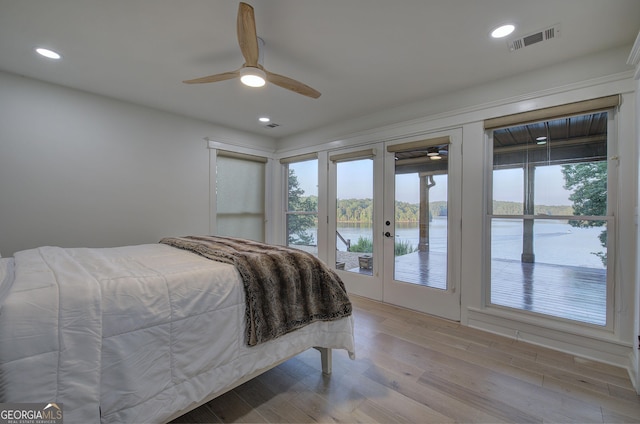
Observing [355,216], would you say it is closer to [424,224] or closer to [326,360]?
[424,224]

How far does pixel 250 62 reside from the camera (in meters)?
1.93

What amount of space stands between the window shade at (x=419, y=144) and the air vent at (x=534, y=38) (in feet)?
Result: 3.41

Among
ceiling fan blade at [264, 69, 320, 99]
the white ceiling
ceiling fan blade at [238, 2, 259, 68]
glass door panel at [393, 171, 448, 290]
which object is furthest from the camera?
glass door panel at [393, 171, 448, 290]

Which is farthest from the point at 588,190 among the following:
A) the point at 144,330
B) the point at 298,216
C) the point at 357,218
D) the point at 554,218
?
the point at 298,216

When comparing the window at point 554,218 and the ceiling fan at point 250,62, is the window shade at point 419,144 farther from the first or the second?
the ceiling fan at point 250,62

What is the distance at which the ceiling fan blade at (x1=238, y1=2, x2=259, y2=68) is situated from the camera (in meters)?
1.57

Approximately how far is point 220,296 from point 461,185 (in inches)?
106

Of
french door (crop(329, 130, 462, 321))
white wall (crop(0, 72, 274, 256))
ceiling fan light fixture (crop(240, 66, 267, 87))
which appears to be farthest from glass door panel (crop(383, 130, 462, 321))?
white wall (crop(0, 72, 274, 256))

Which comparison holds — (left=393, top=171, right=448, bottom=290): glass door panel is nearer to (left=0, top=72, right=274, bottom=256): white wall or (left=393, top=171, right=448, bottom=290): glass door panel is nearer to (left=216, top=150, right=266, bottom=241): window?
(left=216, top=150, right=266, bottom=241): window

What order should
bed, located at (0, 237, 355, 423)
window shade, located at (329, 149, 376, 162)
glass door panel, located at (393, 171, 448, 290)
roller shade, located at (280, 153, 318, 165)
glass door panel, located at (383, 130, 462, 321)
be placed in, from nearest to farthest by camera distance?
bed, located at (0, 237, 355, 423)
glass door panel, located at (383, 130, 462, 321)
glass door panel, located at (393, 171, 448, 290)
window shade, located at (329, 149, 376, 162)
roller shade, located at (280, 153, 318, 165)

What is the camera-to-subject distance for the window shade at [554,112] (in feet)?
7.25

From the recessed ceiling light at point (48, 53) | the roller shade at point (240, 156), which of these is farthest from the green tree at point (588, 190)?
the recessed ceiling light at point (48, 53)

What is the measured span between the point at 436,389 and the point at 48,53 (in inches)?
159

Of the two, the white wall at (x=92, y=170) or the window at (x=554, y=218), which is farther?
the white wall at (x=92, y=170)
